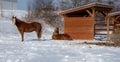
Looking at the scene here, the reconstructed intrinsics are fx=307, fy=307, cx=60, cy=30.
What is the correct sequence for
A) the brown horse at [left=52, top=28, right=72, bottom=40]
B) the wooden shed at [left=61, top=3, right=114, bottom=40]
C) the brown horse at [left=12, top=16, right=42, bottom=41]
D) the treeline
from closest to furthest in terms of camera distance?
the brown horse at [left=12, top=16, right=42, bottom=41]
the brown horse at [left=52, top=28, right=72, bottom=40]
the wooden shed at [left=61, top=3, right=114, bottom=40]
the treeline

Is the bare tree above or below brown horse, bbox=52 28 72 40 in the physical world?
above

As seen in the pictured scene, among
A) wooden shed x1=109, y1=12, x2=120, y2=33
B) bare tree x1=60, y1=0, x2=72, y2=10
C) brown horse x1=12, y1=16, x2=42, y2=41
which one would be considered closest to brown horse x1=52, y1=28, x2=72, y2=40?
brown horse x1=12, y1=16, x2=42, y2=41

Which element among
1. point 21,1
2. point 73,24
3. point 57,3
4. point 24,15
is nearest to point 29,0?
point 21,1

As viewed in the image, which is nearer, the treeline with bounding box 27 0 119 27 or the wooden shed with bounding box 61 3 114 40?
the wooden shed with bounding box 61 3 114 40

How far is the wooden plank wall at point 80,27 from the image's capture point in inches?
907

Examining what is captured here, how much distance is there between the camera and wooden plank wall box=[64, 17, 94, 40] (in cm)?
2305

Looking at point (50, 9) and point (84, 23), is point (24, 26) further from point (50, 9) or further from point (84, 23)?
point (50, 9)

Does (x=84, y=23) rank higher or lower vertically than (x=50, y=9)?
lower

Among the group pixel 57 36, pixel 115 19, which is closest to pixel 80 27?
pixel 57 36

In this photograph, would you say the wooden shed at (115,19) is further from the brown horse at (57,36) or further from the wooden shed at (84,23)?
the brown horse at (57,36)

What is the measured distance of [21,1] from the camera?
145 feet

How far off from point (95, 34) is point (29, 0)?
74.4 feet

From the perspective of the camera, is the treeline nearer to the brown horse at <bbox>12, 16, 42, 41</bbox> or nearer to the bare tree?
the bare tree

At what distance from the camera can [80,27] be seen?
917 inches
